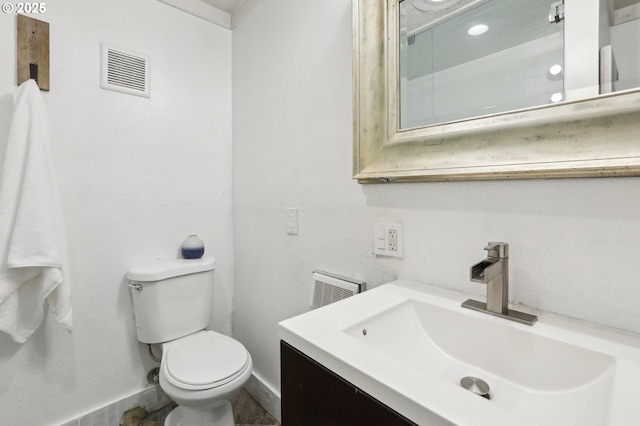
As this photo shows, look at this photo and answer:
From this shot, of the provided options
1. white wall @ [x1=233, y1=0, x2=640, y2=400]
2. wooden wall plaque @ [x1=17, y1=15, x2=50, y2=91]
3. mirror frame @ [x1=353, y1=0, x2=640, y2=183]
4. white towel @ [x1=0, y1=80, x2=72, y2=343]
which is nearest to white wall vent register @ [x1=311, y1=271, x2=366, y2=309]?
white wall @ [x1=233, y1=0, x2=640, y2=400]

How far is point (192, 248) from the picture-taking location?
1.59 m

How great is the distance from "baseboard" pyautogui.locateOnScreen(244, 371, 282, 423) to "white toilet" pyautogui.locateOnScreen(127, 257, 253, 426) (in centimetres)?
26

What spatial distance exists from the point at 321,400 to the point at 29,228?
4.03 feet

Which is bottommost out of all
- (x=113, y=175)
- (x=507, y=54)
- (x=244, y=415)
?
(x=244, y=415)

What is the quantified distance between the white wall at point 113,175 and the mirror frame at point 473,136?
1032mm

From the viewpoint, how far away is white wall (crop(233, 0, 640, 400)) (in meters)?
0.65

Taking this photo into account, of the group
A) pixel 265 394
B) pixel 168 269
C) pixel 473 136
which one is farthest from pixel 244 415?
pixel 473 136

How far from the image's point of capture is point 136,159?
150 cm

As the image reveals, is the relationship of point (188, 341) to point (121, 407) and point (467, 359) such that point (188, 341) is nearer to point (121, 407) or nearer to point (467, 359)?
point (121, 407)

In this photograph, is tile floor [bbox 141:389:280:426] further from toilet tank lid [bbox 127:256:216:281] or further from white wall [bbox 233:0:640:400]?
toilet tank lid [bbox 127:256:216:281]

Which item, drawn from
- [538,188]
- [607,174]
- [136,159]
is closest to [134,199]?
[136,159]

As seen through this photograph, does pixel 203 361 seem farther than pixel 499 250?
Yes

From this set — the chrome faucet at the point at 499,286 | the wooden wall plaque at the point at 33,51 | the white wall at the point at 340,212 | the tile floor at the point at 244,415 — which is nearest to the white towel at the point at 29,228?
the wooden wall plaque at the point at 33,51

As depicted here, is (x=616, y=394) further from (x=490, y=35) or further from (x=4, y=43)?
(x=4, y=43)
